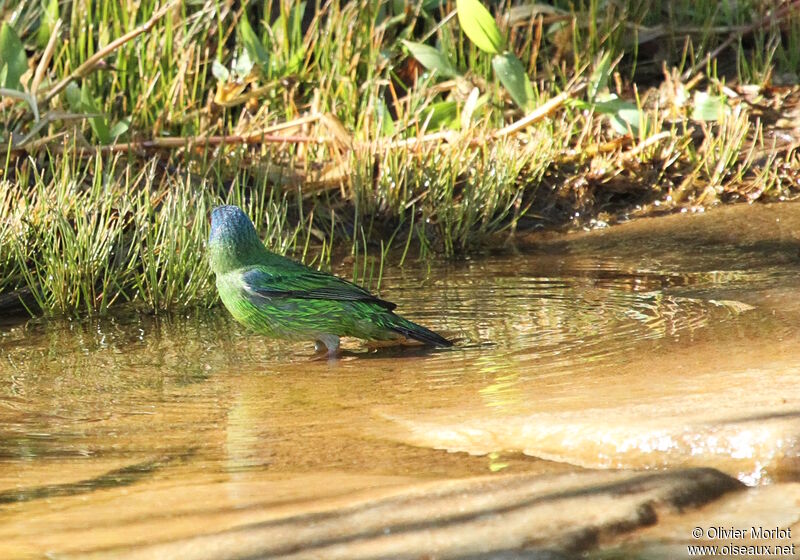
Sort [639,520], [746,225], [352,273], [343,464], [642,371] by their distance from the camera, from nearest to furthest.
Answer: [639,520] < [343,464] < [642,371] < [352,273] < [746,225]

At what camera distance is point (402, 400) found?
12.6 ft

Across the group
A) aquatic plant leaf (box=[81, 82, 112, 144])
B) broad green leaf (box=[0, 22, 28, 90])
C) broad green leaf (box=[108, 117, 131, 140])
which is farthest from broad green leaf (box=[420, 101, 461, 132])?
broad green leaf (box=[0, 22, 28, 90])

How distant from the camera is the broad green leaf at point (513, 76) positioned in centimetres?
786

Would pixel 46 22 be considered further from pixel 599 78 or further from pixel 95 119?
pixel 599 78

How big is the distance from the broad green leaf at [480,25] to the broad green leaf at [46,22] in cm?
262

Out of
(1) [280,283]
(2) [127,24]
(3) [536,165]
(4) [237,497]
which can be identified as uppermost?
(2) [127,24]

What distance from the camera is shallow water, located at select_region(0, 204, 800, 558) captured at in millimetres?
2938

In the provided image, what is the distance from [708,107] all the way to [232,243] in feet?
14.3

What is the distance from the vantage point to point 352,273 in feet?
20.9

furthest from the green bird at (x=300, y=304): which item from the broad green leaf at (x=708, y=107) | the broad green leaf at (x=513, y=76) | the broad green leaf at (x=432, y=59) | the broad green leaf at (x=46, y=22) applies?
the broad green leaf at (x=708, y=107)

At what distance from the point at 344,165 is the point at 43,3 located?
229 centimetres

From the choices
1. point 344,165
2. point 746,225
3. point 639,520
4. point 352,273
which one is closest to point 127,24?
point 344,165

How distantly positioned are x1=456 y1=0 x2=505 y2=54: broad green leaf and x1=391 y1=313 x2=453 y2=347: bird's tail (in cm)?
352

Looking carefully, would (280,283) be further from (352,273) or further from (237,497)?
(237,497)
